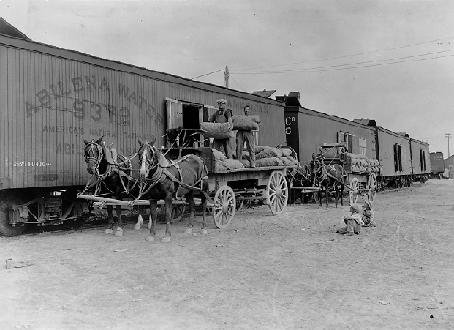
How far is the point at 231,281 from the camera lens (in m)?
5.53

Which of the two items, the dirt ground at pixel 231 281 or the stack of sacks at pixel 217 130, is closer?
the dirt ground at pixel 231 281

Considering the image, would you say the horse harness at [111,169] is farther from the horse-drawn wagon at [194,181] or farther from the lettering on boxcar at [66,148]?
the lettering on boxcar at [66,148]

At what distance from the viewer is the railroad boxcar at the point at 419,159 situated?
123 ft

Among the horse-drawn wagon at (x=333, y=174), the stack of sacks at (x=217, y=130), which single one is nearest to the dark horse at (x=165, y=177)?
the stack of sacks at (x=217, y=130)

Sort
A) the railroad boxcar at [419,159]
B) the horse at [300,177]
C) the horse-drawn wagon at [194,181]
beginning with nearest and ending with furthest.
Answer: the horse-drawn wagon at [194,181] → the horse at [300,177] → the railroad boxcar at [419,159]

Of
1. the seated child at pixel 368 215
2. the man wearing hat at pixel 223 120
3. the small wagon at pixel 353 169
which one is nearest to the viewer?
the seated child at pixel 368 215

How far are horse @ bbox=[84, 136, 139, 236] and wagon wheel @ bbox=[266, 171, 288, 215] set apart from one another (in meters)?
4.56

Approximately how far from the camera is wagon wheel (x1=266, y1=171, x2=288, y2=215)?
1262 centimetres

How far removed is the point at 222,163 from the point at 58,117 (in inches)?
147

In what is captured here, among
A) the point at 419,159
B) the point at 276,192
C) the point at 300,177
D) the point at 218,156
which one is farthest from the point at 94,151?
the point at 419,159

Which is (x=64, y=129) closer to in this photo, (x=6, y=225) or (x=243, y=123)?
(x=6, y=225)

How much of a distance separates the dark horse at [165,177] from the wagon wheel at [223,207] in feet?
1.87

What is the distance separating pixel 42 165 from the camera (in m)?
9.30

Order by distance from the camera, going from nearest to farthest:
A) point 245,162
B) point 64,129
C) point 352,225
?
point 352,225 < point 64,129 < point 245,162
